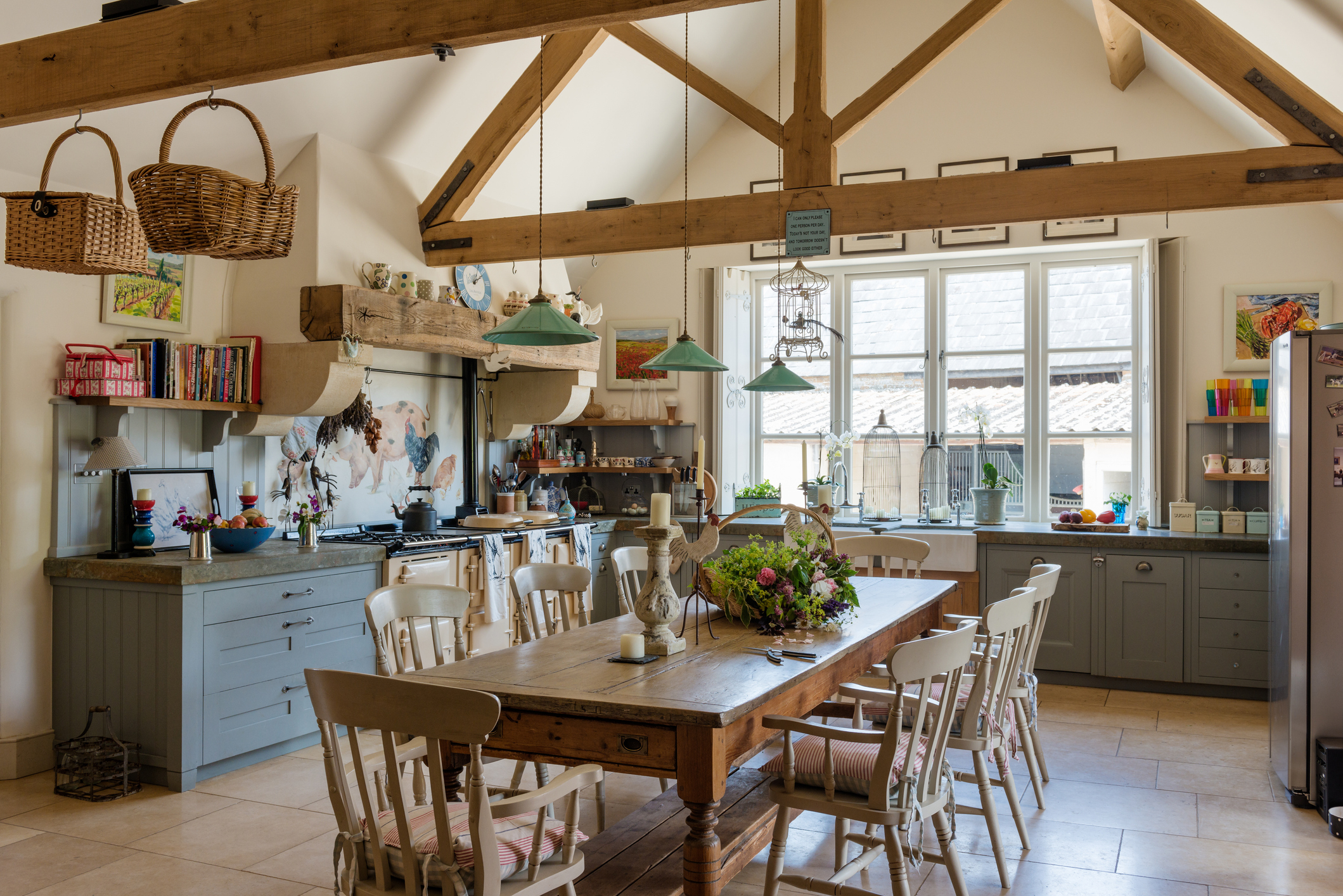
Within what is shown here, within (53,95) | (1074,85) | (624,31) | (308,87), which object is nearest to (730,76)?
(624,31)

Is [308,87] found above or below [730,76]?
below

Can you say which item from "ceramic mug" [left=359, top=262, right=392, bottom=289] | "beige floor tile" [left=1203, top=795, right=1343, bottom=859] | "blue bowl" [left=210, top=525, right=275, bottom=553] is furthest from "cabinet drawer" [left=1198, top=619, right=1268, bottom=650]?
"blue bowl" [left=210, top=525, right=275, bottom=553]

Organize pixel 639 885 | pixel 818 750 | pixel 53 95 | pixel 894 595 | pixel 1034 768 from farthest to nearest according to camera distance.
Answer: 1. pixel 894 595
2. pixel 1034 768
3. pixel 53 95
4. pixel 818 750
5. pixel 639 885

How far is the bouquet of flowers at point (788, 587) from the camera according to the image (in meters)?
3.62

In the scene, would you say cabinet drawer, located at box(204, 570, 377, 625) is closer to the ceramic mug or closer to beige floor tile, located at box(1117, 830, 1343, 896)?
the ceramic mug

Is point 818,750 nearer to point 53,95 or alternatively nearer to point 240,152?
point 53,95

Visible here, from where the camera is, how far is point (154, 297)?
4.94 meters

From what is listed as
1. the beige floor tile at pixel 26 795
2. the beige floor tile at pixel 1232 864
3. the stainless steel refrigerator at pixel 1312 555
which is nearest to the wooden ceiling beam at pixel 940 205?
the stainless steel refrigerator at pixel 1312 555

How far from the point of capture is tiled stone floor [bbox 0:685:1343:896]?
3.46 meters

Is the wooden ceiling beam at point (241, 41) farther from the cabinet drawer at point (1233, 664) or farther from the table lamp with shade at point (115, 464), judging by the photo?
the cabinet drawer at point (1233, 664)

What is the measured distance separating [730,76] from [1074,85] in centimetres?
238

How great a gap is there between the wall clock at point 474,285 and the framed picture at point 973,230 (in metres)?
3.16

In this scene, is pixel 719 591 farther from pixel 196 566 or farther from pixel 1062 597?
pixel 1062 597

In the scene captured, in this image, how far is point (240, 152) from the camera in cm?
518
